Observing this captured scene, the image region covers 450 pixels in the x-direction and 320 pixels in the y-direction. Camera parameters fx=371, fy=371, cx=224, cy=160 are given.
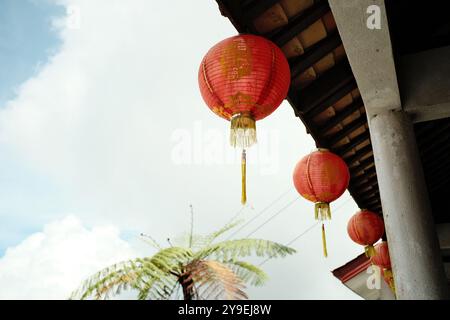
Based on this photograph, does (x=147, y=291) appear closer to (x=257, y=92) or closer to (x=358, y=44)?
(x=257, y=92)

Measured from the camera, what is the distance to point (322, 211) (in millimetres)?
4215

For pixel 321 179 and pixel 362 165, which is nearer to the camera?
pixel 321 179

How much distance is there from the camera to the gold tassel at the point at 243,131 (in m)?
2.55

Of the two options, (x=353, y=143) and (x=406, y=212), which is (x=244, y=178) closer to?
(x=406, y=212)

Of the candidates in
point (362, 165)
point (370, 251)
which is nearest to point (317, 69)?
point (362, 165)

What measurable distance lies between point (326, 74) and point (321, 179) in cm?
119

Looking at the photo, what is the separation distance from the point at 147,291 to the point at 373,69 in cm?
278

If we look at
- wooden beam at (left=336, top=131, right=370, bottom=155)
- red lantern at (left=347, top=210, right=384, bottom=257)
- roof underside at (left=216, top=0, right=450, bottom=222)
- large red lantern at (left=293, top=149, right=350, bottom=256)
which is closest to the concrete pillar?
large red lantern at (left=293, top=149, right=350, bottom=256)

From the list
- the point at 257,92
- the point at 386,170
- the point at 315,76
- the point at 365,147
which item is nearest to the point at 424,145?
the point at 365,147

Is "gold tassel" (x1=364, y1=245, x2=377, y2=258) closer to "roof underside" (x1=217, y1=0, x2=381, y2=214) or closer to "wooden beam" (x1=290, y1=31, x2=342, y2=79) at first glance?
"roof underside" (x1=217, y1=0, x2=381, y2=214)

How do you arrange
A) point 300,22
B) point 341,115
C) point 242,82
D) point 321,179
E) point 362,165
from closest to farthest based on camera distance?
point 242,82 → point 300,22 → point 321,179 → point 341,115 → point 362,165

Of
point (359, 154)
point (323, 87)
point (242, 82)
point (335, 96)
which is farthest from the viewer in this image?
point (359, 154)

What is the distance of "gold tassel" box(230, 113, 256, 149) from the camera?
100 inches

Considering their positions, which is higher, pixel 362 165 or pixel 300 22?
pixel 362 165
